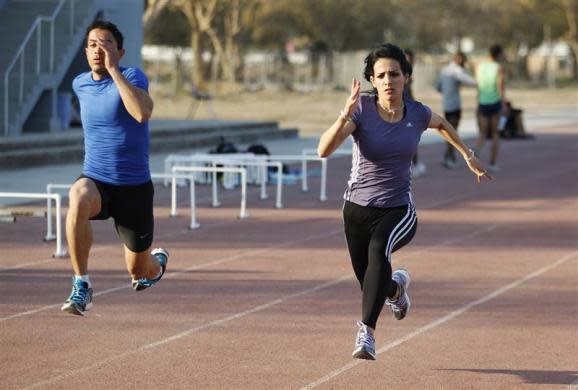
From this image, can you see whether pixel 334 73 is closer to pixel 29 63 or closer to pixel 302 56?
pixel 302 56

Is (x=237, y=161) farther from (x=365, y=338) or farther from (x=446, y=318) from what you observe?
(x=365, y=338)

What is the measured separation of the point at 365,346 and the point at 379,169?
1.02 meters

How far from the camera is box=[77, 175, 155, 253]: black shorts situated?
28.1ft

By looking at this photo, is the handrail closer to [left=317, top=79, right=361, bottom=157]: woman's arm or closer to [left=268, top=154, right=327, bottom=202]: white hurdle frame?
[left=268, top=154, right=327, bottom=202]: white hurdle frame

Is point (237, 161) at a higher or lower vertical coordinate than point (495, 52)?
lower

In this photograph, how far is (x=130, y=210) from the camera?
8.66 meters

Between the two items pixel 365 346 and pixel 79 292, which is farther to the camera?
pixel 79 292

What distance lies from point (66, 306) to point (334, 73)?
59157 millimetres

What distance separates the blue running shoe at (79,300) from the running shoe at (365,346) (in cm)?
179

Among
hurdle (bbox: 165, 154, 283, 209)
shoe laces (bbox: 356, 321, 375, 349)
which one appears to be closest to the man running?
shoe laces (bbox: 356, 321, 375, 349)

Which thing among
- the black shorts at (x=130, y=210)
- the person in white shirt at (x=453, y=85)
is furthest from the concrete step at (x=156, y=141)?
the black shorts at (x=130, y=210)

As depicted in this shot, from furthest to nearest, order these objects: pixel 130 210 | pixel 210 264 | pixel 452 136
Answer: pixel 210 264 < pixel 130 210 < pixel 452 136

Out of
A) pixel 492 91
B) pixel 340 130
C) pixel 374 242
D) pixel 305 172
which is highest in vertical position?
pixel 340 130

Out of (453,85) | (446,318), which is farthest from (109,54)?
(453,85)
